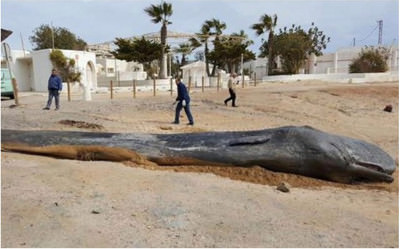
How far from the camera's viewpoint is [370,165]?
676 centimetres

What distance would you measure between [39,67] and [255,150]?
2944 cm

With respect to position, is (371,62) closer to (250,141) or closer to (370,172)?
Answer: (370,172)

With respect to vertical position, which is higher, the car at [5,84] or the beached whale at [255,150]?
the car at [5,84]

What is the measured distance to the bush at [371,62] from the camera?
151ft

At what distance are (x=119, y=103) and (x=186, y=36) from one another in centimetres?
2768

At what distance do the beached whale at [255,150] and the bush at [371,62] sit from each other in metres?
42.4

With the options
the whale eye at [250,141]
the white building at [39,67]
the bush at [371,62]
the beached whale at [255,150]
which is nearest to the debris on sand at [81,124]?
the beached whale at [255,150]

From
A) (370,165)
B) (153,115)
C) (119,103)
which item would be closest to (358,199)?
(370,165)

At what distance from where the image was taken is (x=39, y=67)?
32719 mm

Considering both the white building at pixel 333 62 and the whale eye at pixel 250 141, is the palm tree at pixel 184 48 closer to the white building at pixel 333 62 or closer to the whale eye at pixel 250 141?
the white building at pixel 333 62

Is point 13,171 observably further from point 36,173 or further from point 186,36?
point 186,36

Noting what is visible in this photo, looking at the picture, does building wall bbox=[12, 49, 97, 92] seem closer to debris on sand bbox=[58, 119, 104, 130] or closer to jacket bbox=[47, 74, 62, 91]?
jacket bbox=[47, 74, 62, 91]

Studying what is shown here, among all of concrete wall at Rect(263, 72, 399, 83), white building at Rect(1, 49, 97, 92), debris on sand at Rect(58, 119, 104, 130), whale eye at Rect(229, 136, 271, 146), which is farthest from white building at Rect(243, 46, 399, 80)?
whale eye at Rect(229, 136, 271, 146)

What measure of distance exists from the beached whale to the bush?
42425 millimetres
